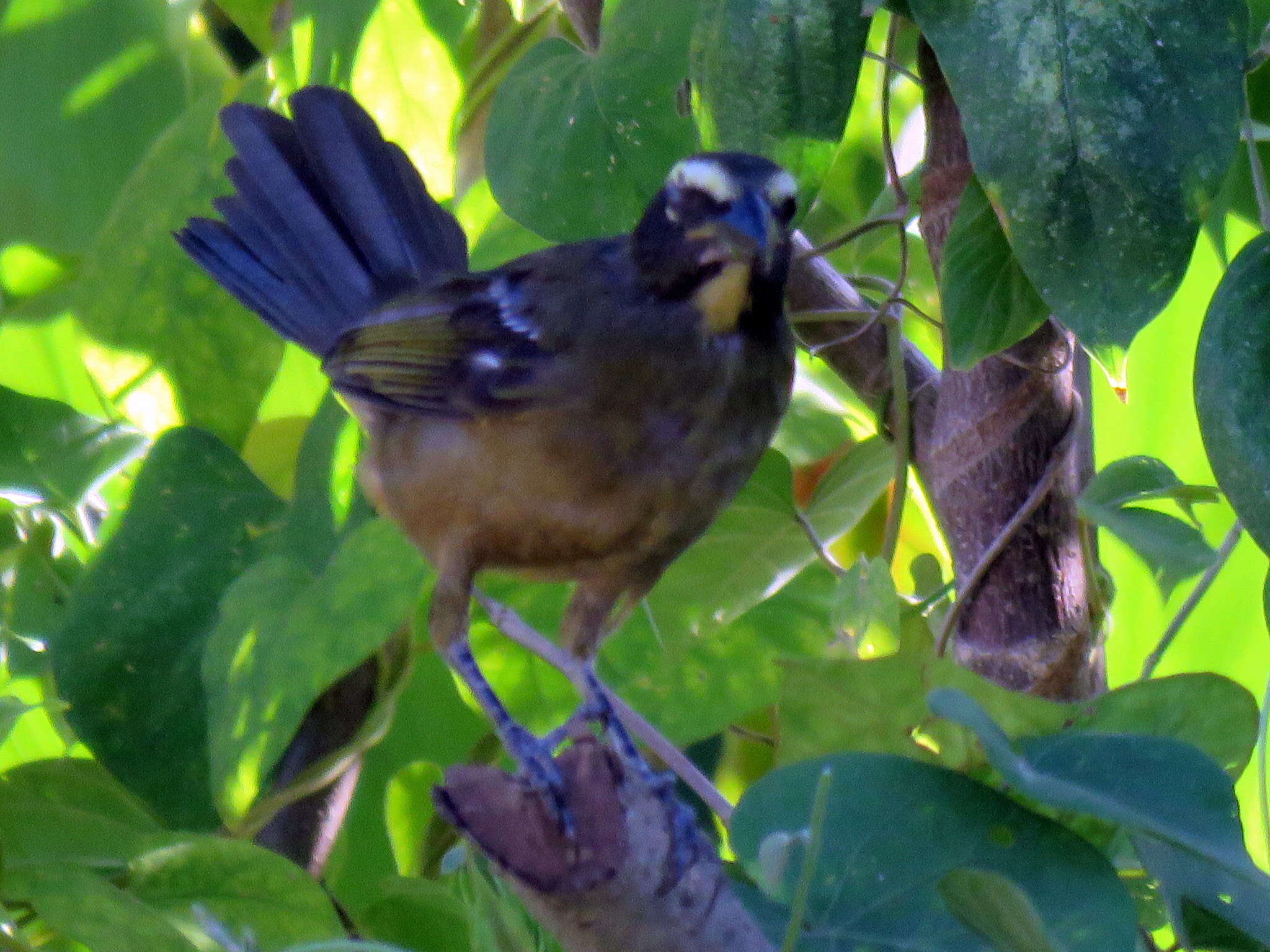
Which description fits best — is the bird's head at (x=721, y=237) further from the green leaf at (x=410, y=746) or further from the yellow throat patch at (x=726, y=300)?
the green leaf at (x=410, y=746)

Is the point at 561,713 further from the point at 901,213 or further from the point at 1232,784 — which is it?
the point at 1232,784

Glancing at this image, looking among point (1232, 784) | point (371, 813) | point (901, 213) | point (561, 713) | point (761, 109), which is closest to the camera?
point (1232, 784)

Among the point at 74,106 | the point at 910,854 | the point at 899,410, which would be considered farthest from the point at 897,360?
the point at 74,106

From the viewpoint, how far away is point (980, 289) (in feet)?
4.93

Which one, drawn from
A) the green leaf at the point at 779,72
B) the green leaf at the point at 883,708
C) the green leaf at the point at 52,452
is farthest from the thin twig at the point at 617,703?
the green leaf at the point at 779,72

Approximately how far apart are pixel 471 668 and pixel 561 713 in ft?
0.63

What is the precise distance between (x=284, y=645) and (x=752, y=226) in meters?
0.75

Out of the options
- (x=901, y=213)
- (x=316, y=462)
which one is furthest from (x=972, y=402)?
(x=316, y=462)

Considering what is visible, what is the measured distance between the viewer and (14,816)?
2.00m

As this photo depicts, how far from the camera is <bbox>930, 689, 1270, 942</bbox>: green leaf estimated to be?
121 centimetres

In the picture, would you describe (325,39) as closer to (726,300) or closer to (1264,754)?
(726,300)

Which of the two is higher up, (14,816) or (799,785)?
(799,785)

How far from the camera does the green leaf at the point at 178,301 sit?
7.56 feet

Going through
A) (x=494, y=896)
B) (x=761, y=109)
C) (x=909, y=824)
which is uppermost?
(x=761, y=109)
